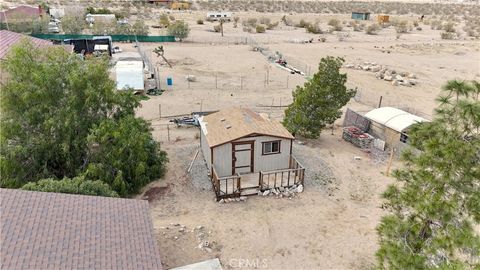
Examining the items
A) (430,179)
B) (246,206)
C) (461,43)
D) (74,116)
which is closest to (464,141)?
(430,179)

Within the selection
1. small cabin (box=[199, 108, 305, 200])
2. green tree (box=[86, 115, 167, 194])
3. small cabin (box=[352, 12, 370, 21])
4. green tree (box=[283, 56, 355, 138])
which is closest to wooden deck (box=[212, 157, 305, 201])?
small cabin (box=[199, 108, 305, 200])

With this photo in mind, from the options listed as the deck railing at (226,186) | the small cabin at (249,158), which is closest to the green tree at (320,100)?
the small cabin at (249,158)

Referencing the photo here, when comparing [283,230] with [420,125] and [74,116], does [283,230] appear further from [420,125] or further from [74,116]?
[74,116]

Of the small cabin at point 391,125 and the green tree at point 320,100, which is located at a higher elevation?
the green tree at point 320,100

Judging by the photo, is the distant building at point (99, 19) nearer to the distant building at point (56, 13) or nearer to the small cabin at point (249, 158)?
the distant building at point (56, 13)

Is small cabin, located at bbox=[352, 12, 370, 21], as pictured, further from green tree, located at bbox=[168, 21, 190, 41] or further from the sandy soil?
green tree, located at bbox=[168, 21, 190, 41]
